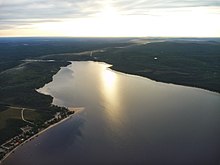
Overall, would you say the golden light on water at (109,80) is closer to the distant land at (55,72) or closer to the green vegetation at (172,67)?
the green vegetation at (172,67)

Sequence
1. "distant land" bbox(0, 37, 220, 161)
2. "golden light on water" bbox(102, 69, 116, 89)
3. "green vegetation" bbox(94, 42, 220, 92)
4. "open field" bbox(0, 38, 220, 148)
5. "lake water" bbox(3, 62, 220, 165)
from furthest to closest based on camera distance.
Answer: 1. "green vegetation" bbox(94, 42, 220, 92)
2. "golden light on water" bbox(102, 69, 116, 89)
3. "open field" bbox(0, 38, 220, 148)
4. "distant land" bbox(0, 37, 220, 161)
5. "lake water" bbox(3, 62, 220, 165)

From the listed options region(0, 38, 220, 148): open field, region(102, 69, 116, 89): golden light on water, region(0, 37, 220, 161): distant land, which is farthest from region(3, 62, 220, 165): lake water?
region(102, 69, 116, 89): golden light on water

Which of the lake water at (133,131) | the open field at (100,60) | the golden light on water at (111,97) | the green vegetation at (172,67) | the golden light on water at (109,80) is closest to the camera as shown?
the lake water at (133,131)

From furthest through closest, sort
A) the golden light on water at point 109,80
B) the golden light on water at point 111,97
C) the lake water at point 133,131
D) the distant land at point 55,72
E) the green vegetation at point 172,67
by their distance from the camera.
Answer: the green vegetation at point 172,67, the golden light on water at point 109,80, the distant land at point 55,72, the golden light on water at point 111,97, the lake water at point 133,131

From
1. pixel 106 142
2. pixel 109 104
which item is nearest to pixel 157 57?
pixel 109 104

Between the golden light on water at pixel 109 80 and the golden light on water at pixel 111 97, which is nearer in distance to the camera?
the golden light on water at pixel 111 97

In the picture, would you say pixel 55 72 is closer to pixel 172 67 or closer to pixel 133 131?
pixel 172 67

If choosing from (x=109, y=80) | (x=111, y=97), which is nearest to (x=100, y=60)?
(x=109, y=80)

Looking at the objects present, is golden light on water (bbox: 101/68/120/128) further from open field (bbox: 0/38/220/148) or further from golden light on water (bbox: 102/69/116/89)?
→ open field (bbox: 0/38/220/148)

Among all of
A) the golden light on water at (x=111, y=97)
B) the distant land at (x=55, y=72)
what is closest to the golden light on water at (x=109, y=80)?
the golden light on water at (x=111, y=97)

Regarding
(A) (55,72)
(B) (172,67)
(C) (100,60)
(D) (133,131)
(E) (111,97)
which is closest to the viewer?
(D) (133,131)
